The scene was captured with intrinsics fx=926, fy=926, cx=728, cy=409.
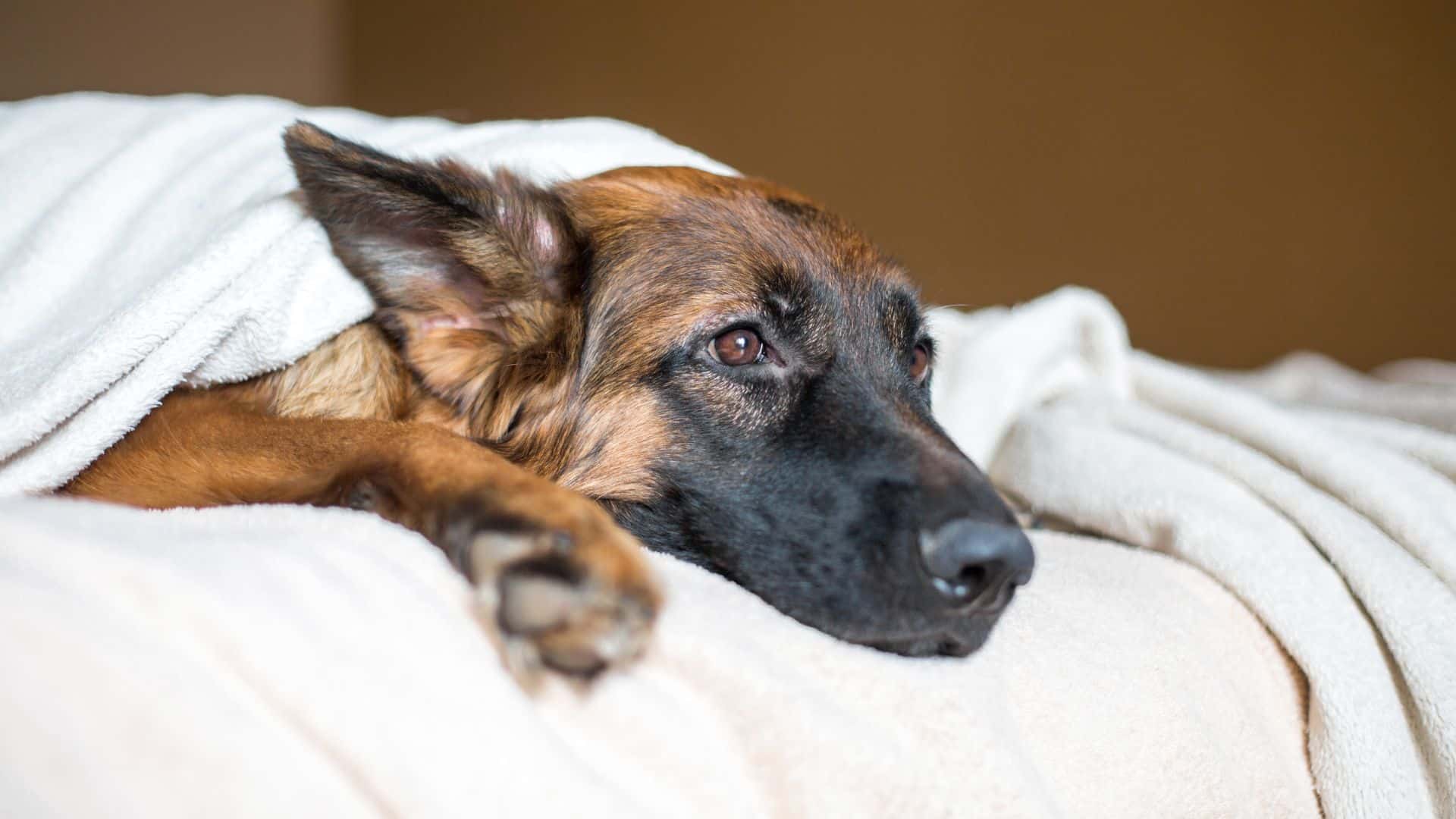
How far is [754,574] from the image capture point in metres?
1.01

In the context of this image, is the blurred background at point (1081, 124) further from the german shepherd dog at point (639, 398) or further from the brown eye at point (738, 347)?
the brown eye at point (738, 347)

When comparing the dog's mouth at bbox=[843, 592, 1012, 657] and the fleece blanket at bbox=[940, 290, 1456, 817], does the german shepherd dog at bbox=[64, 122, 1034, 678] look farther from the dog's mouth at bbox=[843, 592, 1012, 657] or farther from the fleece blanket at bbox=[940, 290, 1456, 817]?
the fleece blanket at bbox=[940, 290, 1456, 817]

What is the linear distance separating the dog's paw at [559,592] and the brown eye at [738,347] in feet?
1.61

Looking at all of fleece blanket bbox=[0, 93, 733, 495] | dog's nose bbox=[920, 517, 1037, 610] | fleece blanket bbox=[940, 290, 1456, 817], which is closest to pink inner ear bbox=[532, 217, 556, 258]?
fleece blanket bbox=[0, 93, 733, 495]

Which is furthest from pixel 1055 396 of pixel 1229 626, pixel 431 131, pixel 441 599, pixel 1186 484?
pixel 441 599

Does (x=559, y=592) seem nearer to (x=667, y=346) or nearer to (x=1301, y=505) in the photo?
(x=667, y=346)

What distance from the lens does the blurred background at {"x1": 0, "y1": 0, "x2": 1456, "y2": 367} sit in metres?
2.88

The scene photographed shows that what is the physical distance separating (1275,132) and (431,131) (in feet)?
9.03

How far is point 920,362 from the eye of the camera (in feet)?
4.80

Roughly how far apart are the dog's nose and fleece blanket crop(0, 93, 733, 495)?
0.82 meters

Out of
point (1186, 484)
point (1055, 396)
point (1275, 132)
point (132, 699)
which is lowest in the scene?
point (1055, 396)

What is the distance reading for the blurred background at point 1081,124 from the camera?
2885mm

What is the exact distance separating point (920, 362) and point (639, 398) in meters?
0.50

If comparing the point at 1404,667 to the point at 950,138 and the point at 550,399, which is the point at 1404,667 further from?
the point at 950,138
